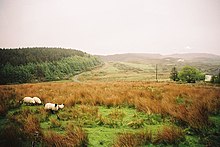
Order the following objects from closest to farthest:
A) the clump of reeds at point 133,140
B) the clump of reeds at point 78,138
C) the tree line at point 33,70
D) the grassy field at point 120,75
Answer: the clump of reeds at point 133,140 → the clump of reeds at point 78,138 → the tree line at point 33,70 → the grassy field at point 120,75

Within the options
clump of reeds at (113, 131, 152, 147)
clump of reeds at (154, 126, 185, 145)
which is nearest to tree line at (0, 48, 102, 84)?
clump of reeds at (113, 131, 152, 147)

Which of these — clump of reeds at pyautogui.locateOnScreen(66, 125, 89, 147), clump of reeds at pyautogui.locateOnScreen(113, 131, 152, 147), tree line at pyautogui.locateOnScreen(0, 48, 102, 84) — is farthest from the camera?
tree line at pyautogui.locateOnScreen(0, 48, 102, 84)

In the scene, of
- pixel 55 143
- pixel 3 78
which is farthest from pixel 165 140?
pixel 3 78

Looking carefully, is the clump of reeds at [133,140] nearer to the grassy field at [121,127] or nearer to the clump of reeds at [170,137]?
the grassy field at [121,127]

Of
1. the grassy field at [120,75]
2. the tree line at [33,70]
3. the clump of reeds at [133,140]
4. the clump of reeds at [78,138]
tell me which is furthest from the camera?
the grassy field at [120,75]

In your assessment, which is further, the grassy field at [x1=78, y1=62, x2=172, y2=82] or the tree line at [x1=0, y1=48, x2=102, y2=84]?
the grassy field at [x1=78, y1=62, x2=172, y2=82]

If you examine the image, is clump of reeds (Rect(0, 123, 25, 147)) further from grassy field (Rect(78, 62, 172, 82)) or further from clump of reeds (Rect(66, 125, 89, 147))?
grassy field (Rect(78, 62, 172, 82))

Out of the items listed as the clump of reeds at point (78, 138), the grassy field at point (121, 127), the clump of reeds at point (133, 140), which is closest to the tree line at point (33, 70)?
the grassy field at point (121, 127)

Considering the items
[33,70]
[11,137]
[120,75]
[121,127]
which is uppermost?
[11,137]

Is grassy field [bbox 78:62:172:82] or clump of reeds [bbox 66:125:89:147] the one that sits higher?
clump of reeds [bbox 66:125:89:147]

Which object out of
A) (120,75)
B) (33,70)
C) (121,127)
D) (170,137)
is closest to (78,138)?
(121,127)

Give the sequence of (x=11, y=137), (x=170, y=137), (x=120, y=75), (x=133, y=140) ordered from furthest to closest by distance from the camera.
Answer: (x=120, y=75) → (x=11, y=137) → (x=170, y=137) → (x=133, y=140)

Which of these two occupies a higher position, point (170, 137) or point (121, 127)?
point (170, 137)

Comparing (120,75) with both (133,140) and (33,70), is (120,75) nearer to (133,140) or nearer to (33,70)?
(33,70)
